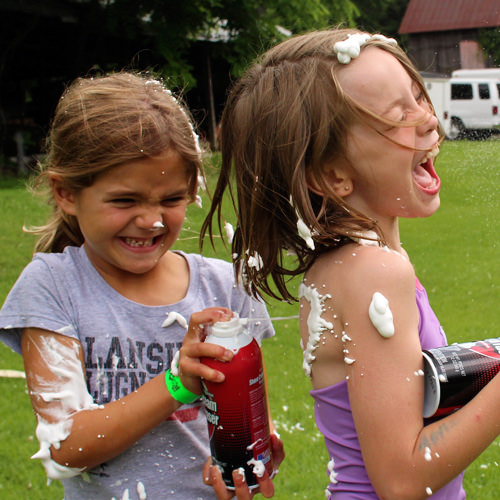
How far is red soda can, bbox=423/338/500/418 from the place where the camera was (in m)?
1.43

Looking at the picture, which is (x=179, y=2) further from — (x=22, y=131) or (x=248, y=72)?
(x=248, y=72)

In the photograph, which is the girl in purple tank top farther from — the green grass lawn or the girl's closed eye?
the green grass lawn

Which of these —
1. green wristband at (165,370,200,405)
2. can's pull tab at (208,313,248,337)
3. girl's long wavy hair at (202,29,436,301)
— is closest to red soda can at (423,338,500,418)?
girl's long wavy hair at (202,29,436,301)

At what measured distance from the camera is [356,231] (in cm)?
154

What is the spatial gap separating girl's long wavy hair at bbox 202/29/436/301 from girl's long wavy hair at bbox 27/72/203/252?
19 centimetres

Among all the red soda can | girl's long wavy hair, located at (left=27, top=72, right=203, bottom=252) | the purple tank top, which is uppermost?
girl's long wavy hair, located at (left=27, top=72, right=203, bottom=252)

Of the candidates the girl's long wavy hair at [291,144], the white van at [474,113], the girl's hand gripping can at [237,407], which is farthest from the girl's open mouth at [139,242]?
the white van at [474,113]

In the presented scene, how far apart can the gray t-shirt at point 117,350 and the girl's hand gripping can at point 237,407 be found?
0.83ft

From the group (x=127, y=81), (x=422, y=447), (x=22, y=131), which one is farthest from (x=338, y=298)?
(x=22, y=131)

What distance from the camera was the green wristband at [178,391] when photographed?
1715mm

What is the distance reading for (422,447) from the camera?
1.39m

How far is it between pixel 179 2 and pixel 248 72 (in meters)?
13.8

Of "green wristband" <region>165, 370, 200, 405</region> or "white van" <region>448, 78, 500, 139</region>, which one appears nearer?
"green wristband" <region>165, 370, 200, 405</region>

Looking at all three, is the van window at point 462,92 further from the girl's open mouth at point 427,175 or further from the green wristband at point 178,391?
the green wristband at point 178,391
